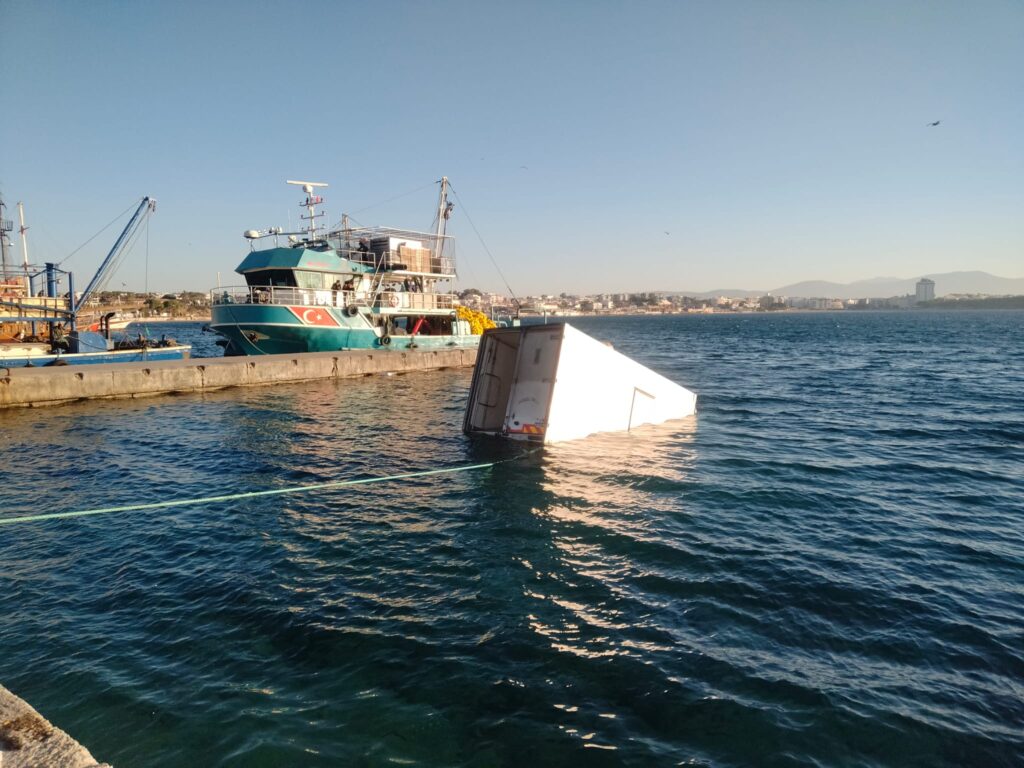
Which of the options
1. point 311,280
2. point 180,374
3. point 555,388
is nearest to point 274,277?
point 311,280

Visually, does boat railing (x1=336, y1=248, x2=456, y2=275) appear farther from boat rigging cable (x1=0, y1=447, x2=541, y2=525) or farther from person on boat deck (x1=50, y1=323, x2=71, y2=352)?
boat rigging cable (x1=0, y1=447, x2=541, y2=525)

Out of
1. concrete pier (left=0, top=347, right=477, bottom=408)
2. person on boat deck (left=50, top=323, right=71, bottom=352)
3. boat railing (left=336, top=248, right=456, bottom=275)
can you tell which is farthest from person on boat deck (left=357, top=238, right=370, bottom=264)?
person on boat deck (left=50, top=323, right=71, bottom=352)

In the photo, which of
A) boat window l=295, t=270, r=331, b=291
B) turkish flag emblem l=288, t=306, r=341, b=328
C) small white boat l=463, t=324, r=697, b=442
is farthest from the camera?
boat window l=295, t=270, r=331, b=291

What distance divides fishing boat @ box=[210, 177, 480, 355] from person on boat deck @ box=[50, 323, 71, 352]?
25.8 ft

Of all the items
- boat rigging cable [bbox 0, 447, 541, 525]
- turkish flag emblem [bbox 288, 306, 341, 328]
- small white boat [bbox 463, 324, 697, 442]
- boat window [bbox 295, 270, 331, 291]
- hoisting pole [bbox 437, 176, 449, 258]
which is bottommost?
boat rigging cable [bbox 0, 447, 541, 525]

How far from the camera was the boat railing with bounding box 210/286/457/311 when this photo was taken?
30.6 meters

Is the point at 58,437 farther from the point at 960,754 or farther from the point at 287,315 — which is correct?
the point at 960,754

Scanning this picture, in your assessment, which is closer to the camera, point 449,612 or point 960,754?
point 960,754

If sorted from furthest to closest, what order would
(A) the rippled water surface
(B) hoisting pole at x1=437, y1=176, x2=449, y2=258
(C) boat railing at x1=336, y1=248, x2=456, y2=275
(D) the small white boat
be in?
(B) hoisting pole at x1=437, y1=176, x2=449, y2=258 < (C) boat railing at x1=336, y1=248, x2=456, y2=275 < (D) the small white boat < (A) the rippled water surface

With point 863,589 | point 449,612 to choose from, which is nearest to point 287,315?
point 449,612

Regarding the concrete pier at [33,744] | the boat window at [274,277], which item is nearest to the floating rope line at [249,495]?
the concrete pier at [33,744]

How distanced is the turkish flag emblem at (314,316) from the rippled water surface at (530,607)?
1817cm

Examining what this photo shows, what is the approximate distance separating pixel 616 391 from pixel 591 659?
32.9 feet

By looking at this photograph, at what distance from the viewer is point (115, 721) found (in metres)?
4.54
